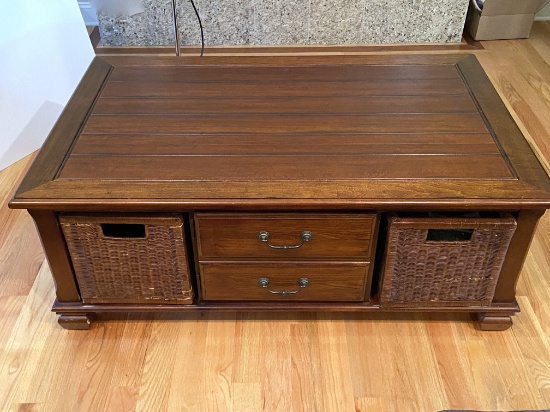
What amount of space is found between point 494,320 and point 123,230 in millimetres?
855

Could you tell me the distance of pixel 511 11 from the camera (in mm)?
2557

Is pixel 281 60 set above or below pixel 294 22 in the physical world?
above

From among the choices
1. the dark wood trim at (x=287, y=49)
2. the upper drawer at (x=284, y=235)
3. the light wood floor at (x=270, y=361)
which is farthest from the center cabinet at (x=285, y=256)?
the dark wood trim at (x=287, y=49)

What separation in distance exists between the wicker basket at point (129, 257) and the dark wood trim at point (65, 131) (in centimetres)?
9

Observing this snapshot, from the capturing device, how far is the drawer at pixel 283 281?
1215 mm

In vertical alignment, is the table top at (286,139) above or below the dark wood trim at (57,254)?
above

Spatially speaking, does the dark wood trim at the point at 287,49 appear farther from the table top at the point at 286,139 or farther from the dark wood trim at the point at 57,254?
the dark wood trim at the point at 57,254

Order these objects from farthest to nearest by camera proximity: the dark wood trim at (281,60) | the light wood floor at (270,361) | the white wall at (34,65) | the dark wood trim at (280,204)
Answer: the white wall at (34,65) → the dark wood trim at (281,60) → the light wood floor at (270,361) → the dark wood trim at (280,204)

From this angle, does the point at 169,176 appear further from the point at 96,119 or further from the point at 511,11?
the point at 511,11

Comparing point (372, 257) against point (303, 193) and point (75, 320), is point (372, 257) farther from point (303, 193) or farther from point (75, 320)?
point (75, 320)

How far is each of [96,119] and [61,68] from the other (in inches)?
30.9

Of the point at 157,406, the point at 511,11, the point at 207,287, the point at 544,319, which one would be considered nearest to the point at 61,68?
the point at 207,287

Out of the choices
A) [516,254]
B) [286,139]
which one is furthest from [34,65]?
[516,254]

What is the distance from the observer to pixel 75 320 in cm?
131
